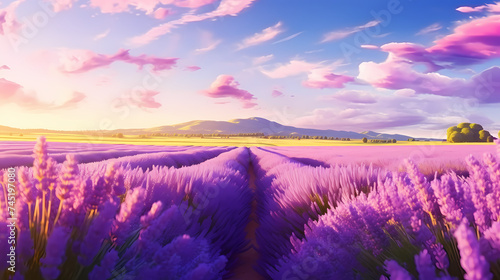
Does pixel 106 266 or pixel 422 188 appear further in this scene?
pixel 422 188

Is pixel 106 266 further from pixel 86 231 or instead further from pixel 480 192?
pixel 480 192

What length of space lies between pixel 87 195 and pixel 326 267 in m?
1.28

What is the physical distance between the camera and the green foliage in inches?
1833

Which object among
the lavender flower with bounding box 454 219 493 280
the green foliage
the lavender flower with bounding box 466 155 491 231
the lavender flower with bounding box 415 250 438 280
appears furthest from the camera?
the green foliage

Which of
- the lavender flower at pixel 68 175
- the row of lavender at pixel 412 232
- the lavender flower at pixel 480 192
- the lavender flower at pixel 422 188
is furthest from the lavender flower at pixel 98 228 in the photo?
the lavender flower at pixel 480 192

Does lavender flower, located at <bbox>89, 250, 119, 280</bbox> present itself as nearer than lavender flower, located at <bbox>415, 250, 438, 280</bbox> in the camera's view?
No

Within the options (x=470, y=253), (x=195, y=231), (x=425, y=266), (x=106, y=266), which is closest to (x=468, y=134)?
(x=195, y=231)

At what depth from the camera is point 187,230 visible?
7.54 feet

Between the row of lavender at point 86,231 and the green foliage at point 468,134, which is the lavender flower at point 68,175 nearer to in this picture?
the row of lavender at point 86,231

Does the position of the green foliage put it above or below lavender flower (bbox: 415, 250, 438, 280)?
above

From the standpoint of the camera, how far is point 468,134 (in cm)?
4753

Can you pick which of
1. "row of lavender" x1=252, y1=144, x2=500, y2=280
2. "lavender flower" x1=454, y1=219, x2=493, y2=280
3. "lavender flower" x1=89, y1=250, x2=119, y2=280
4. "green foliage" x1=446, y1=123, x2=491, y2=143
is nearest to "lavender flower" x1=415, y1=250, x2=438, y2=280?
"row of lavender" x1=252, y1=144, x2=500, y2=280

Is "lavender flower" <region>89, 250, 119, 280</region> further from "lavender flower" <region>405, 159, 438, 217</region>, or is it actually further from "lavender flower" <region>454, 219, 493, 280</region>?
"lavender flower" <region>405, 159, 438, 217</region>

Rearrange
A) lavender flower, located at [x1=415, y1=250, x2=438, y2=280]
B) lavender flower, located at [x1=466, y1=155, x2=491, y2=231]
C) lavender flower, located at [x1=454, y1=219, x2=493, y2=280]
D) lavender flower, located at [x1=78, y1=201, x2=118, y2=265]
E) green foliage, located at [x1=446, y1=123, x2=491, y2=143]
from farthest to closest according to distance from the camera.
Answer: green foliage, located at [x1=446, y1=123, x2=491, y2=143] → lavender flower, located at [x1=466, y1=155, x2=491, y2=231] → lavender flower, located at [x1=78, y1=201, x2=118, y2=265] → lavender flower, located at [x1=415, y1=250, x2=438, y2=280] → lavender flower, located at [x1=454, y1=219, x2=493, y2=280]
